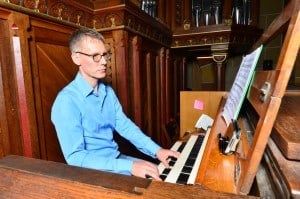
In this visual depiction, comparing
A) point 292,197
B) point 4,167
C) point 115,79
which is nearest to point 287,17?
point 292,197

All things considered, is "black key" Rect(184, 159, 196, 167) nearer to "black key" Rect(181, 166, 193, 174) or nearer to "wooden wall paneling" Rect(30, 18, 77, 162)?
"black key" Rect(181, 166, 193, 174)

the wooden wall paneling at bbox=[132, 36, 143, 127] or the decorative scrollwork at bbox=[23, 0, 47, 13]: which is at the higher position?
the decorative scrollwork at bbox=[23, 0, 47, 13]

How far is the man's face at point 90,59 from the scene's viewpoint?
1.29 metres

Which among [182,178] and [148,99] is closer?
[182,178]

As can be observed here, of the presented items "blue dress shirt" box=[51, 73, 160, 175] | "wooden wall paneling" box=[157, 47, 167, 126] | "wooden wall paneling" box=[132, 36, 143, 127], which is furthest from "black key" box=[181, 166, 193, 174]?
"wooden wall paneling" box=[157, 47, 167, 126]

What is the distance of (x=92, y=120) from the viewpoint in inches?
51.2

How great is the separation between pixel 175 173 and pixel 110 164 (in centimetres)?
35

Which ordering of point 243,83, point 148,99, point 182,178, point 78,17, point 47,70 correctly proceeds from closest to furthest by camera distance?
point 243,83, point 182,178, point 47,70, point 78,17, point 148,99

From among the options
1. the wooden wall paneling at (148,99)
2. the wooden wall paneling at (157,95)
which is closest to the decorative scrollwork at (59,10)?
the wooden wall paneling at (148,99)

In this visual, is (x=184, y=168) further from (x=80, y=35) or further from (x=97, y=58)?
(x=80, y=35)

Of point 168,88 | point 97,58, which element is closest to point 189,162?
point 97,58

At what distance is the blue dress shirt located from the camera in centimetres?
110

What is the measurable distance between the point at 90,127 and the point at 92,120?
45mm

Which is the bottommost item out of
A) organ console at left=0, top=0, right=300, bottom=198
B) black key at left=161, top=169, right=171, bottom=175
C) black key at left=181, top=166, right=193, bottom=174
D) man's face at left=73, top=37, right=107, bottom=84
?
black key at left=161, top=169, right=171, bottom=175
